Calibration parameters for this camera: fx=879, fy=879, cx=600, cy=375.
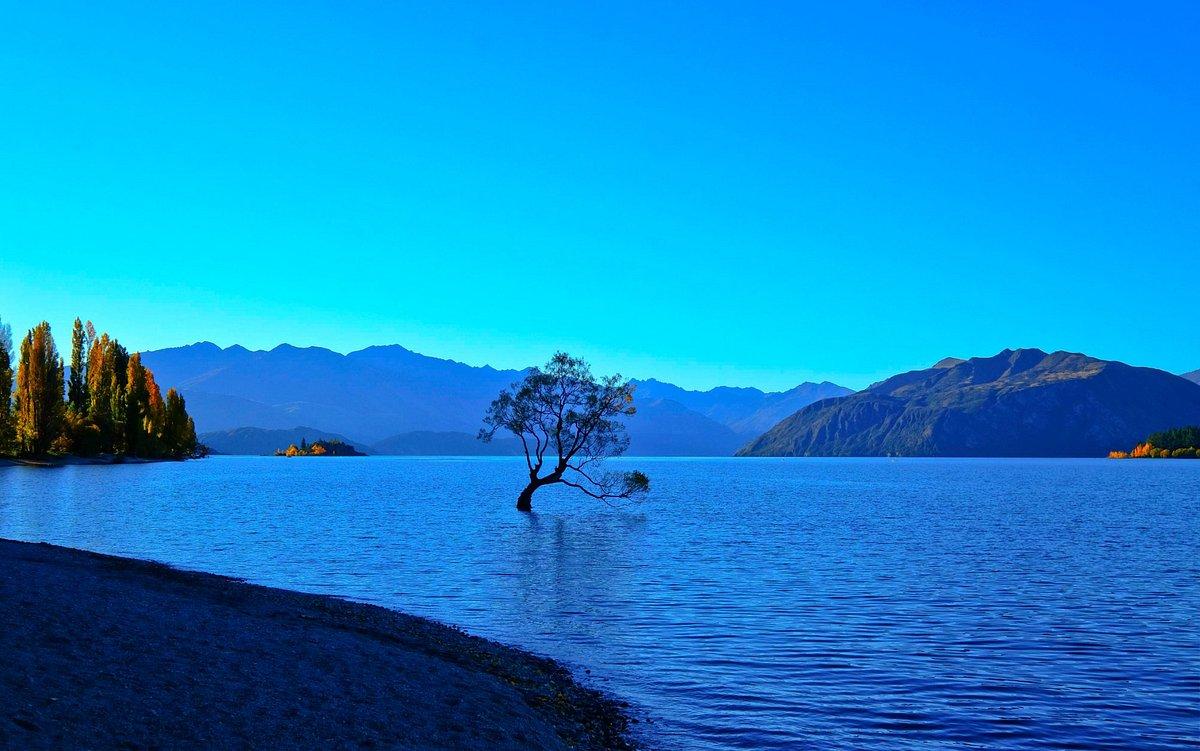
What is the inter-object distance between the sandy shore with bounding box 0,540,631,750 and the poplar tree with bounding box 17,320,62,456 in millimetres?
145888

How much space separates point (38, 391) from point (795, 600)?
15512cm

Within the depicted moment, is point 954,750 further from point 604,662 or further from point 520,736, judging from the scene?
point 604,662

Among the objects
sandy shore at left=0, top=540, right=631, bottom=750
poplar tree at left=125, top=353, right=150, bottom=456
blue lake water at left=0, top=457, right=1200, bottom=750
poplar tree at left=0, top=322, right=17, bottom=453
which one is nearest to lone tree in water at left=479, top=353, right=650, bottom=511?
blue lake water at left=0, top=457, right=1200, bottom=750

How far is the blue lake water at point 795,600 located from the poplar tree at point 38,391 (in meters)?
68.8

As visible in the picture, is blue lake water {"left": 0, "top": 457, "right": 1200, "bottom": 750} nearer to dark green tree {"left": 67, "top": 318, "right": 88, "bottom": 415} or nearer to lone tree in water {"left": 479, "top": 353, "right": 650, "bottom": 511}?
lone tree in water {"left": 479, "top": 353, "right": 650, "bottom": 511}

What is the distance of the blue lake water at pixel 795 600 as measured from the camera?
2119 centimetres

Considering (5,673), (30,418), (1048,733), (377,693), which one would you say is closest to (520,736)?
(377,693)

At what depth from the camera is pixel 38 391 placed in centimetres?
15162

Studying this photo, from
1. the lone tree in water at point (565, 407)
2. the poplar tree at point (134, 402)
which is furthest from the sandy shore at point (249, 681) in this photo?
the poplar tree at point (134, 402)

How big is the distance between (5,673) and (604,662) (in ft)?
51.7

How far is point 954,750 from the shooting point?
18.6 metres

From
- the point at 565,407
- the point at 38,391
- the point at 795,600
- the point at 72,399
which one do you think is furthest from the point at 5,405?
the point at 795,600

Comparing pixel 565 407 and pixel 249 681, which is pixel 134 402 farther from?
pixel 249 681

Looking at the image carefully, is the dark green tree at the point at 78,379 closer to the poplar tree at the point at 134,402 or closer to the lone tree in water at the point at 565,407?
the poplar tree at the point at 134,402
